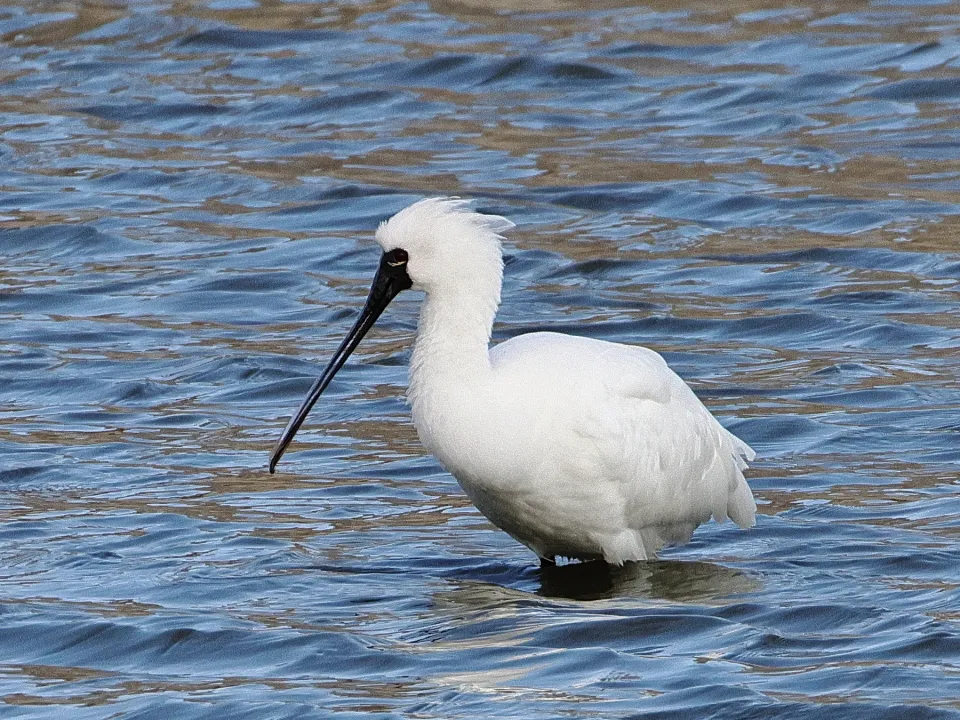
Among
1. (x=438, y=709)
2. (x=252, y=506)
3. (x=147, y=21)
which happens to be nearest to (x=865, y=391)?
(x=252, y=506)

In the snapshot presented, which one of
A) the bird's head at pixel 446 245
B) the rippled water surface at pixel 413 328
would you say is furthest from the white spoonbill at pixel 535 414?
the rippled water surface at pixel 413 328

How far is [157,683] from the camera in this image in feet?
23.2

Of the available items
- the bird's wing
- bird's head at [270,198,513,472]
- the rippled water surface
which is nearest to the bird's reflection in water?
the rippled water surface

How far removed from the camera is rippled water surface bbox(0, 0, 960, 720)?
721 centimetres

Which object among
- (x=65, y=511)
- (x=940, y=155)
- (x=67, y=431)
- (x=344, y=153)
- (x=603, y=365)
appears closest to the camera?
(x=603, y=365)

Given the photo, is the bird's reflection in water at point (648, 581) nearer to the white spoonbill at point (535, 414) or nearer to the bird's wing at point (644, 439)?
the white spoonbill at point (535, 414)

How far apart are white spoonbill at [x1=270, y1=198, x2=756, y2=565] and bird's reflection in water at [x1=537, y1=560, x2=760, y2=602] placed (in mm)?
78

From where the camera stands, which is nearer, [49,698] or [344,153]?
[49,698]

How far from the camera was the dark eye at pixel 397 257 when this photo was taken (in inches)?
320

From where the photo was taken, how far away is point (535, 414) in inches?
303

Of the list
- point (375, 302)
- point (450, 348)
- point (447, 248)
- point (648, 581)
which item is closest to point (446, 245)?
point (447, 248)

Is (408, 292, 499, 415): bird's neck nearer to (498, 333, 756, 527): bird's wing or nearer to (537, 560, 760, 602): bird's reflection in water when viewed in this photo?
(498, 333, 756, 527): bird's wing

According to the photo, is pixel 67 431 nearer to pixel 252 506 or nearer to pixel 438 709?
pixel 252 506

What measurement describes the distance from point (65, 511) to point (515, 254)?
5.60 m
